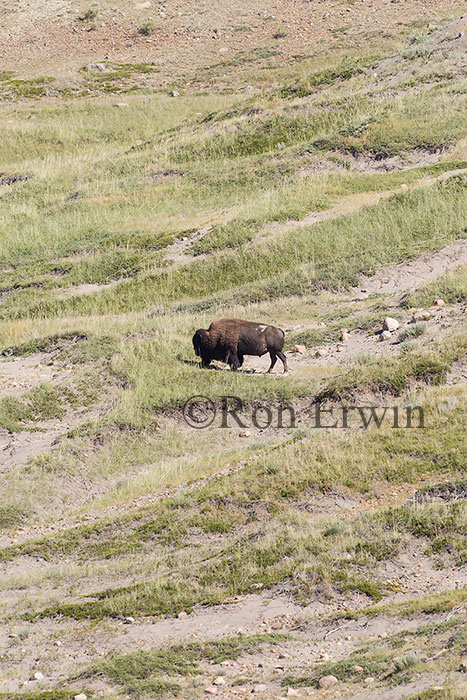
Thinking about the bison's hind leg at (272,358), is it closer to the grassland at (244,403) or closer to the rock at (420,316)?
the grassland at (244,403)

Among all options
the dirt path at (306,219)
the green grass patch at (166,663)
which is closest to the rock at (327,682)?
the green grass patch at (166,663)

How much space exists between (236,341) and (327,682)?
39.6ft

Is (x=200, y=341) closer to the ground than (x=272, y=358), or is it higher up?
higher up

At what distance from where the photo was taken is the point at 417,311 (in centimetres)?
2386

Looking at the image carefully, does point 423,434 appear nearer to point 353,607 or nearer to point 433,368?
point 433,368

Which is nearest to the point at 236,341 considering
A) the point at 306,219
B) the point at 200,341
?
the point at 200,341

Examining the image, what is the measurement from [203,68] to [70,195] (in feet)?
85.8

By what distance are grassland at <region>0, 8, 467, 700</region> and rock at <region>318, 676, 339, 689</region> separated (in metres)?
0.10

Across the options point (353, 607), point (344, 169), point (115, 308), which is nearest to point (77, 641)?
point (353, 607)

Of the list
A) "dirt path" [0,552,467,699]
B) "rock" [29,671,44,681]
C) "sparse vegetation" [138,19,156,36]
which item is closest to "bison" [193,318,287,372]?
"dirt path" [0,552,467,699]

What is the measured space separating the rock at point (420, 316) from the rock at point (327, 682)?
14.4 metres

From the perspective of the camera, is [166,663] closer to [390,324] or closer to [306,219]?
[390,324]

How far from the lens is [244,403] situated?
20.0 meters

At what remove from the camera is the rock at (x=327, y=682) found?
959 centimetres
